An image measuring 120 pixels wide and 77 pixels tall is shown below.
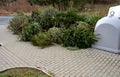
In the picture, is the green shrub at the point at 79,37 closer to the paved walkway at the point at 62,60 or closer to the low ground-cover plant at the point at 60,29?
the low ground-cover plant at the point at 60,29

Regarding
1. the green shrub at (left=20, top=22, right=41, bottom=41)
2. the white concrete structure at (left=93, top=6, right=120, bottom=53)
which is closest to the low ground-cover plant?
the green shrub at (left=20, top=22, right=41, bottom=41)

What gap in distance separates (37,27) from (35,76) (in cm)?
415

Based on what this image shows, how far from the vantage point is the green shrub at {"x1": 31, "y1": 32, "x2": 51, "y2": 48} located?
27.9 feet

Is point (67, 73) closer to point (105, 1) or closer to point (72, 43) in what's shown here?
point (72, 43)

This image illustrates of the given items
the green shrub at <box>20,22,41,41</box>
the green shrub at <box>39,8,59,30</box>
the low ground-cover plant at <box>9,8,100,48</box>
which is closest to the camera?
the low ground-cover plant at <box>9,8,100,48</box>

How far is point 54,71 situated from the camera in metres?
5.94

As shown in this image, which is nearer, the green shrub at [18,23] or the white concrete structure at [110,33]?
the white concrete structure at [110,33]

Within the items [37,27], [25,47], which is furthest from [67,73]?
[37,27]

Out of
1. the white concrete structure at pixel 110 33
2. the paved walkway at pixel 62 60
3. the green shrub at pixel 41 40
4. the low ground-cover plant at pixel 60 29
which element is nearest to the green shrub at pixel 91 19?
the low ground-cover plant at pixel 60 29

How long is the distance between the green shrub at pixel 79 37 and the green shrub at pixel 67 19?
0.94 metres

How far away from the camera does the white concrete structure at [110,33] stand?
7.46m

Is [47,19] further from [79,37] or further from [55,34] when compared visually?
[79,37]

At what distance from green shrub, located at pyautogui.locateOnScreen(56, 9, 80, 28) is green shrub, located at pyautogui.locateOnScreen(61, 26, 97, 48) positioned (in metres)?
0.94

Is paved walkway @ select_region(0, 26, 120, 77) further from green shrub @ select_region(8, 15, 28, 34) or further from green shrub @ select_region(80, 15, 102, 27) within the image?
green shrub @ select_region(8, 15, 28, 34)
